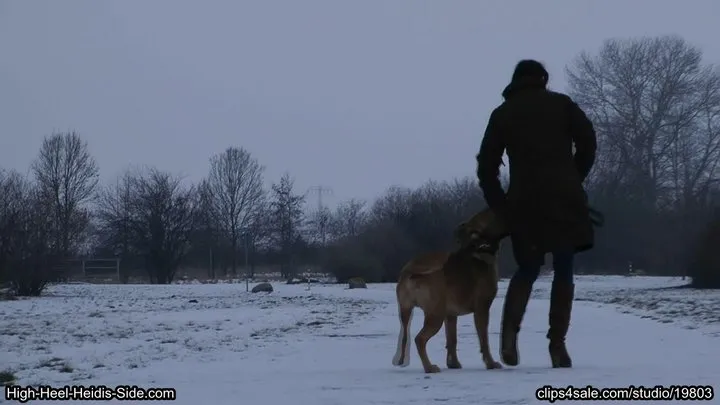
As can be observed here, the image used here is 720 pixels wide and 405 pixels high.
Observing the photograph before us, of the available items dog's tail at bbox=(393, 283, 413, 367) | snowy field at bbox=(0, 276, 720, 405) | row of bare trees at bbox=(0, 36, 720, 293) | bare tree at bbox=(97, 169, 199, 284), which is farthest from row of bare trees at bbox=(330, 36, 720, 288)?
dog's tail at bbox=(393, 283, 413, 367)

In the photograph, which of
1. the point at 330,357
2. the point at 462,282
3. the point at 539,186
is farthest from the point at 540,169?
the point at 330,357

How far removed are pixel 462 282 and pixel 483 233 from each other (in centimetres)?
38

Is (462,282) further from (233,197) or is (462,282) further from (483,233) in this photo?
(233,197)

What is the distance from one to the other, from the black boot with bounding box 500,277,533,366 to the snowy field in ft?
0.69

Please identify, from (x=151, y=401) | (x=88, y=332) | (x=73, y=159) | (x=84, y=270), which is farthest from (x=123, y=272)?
(x=151, y=401)

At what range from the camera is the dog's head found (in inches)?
259

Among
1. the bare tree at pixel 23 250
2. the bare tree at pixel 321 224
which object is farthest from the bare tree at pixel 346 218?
the bare tree at pixel 23 250

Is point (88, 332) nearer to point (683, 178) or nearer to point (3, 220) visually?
point (3, 220)

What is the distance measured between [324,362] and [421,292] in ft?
4.49

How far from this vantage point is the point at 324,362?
7.74 meters

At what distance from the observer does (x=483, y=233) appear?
6621 mm

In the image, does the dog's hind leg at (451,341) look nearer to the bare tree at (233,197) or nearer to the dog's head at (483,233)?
the dog's head at (483,233)

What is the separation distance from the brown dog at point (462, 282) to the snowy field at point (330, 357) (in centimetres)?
27

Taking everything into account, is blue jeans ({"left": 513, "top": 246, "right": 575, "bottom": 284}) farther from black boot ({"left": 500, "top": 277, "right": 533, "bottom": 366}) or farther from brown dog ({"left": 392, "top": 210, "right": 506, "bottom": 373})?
brown dog ({"left": 392, "top": 210, "right": 506, "bottom": 373})
